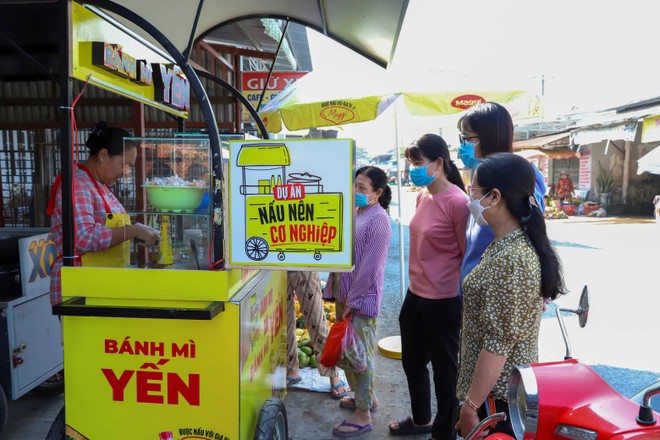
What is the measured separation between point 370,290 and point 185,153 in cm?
148

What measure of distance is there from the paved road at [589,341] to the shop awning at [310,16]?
283 centimetres

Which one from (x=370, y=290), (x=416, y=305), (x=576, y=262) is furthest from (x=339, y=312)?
(x=576, y=262)

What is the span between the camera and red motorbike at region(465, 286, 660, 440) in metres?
1.20

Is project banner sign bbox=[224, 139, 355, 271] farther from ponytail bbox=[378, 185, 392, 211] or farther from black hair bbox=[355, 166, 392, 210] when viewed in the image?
ponytail bbox=[378, 185, 392, 211]

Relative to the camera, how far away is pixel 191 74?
6.91ft

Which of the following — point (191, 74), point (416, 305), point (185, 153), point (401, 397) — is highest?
point (191, 74)

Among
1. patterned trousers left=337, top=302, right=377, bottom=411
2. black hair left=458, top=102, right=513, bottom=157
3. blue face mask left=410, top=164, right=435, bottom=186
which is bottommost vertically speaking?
patterned trousers left=337, top=302, right=377, bottom=411

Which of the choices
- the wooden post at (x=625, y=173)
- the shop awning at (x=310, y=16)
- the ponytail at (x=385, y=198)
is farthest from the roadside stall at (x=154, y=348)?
the wooden post at (x=625, y=173)

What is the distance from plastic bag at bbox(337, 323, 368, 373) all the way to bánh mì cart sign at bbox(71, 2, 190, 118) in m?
1.95

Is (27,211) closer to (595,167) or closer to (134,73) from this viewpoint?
(134,73)

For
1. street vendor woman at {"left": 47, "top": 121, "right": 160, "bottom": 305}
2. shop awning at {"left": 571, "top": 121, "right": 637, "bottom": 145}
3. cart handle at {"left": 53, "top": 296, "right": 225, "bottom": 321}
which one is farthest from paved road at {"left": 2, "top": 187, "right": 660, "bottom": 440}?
shop awning at {"left": 571, "top": 121, "right": 637, "bottom": 145}

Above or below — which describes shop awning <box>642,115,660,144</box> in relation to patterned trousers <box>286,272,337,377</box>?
above

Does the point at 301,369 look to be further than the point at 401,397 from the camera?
Yes

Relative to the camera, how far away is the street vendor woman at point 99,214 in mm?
2354
